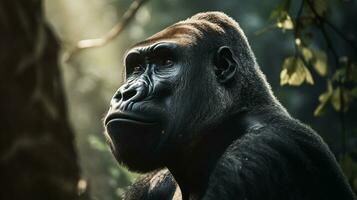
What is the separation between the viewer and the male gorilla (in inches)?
127

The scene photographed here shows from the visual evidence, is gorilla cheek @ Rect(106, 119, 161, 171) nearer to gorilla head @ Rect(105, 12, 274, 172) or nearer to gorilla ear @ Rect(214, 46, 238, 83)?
gorilla head @ Rect(105, 12, 274, 172)

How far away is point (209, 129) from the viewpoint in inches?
142

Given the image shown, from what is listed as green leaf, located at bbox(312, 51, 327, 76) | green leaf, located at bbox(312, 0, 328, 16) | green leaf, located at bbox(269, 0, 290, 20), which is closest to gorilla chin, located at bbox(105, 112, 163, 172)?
green leaf, located at bbox(269, 0, 290, 20)

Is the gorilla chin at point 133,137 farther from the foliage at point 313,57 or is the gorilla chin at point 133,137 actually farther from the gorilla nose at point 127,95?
the foliage at point 313,57

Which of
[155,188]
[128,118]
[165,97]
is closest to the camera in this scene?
[128,118]

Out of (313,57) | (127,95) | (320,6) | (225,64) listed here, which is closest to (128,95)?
(127,95)

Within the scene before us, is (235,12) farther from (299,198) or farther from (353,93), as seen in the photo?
(299,198)

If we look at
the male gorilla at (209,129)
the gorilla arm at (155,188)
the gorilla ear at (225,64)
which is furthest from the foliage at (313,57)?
the gorilla arm at (155,188)

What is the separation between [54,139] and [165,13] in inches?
707

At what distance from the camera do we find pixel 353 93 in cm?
460

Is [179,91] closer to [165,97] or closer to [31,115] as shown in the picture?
[165,97]

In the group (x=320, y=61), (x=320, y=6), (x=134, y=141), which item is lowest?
(x=320, y=61)

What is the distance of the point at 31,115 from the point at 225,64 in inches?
Answer: 72.6

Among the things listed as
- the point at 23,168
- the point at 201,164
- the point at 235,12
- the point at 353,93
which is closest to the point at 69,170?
the point at 23,168
